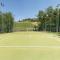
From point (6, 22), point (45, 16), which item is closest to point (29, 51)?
point (6, 22)

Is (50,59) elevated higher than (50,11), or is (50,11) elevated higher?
(50,11)

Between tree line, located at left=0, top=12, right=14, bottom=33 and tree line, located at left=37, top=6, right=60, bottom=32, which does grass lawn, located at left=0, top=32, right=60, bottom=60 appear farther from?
tree line, located at left=37, top=6, right=60, bottom=32

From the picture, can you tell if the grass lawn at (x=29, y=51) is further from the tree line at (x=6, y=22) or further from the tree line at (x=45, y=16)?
the tree line at (x=45, y=16)

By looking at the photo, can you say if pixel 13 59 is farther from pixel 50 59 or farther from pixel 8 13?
pixel 8 13

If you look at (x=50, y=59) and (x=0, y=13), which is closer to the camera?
(x=50, y=59)

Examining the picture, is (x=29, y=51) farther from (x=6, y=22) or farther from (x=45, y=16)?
(x=45, y=16)

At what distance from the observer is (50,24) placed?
265 feet

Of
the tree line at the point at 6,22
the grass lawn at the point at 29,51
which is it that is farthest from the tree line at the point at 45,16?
the grass lawn at the point at 29,51

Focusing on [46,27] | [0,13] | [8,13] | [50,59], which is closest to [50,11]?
[46,27]

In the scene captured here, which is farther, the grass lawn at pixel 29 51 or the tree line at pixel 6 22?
the tree line at pixel 6 22

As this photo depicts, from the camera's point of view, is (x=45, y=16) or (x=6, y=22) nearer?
(x=6, y=22)

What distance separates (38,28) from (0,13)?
3179 cm

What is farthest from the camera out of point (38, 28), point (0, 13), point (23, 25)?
point (23, 25)

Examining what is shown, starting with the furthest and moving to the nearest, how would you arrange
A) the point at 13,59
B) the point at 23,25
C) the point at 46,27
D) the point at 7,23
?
the point at 23,25
the point at 46,27
the point at 7,23
the point at 13,59
